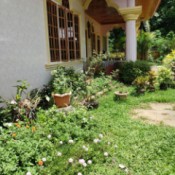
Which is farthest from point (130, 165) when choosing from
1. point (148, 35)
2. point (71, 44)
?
point (148, 35)

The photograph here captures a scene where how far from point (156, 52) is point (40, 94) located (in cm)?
1786

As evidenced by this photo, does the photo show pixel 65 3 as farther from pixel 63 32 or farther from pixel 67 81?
pixel 67 81

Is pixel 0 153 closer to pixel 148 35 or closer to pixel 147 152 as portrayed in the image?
pixel 147 152

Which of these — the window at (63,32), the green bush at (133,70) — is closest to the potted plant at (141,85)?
the green bush at (133,70)

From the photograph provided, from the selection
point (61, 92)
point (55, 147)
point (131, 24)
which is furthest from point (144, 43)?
point (55, 147)

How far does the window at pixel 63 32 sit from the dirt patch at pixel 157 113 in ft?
9.61

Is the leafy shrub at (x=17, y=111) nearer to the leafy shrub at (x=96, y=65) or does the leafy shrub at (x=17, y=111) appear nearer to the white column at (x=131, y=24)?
the leafy shrub at (x=96, y=65)

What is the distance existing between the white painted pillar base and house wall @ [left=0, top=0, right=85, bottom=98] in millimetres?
3986

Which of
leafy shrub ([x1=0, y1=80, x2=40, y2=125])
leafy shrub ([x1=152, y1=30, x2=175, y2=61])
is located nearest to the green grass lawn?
leafy shrub ([x1=0, y1=80, x2=40, y2=125])

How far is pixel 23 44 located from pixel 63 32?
257 cm

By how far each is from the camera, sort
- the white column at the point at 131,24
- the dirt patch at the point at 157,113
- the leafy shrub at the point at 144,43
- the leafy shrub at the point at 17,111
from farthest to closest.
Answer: the leafy shrub at the point at 144,43 < the white column at the point at 131,24 < the dirt patch at the point at 157,113 < the leafy shrub at the point at 17,111

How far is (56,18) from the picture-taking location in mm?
6902

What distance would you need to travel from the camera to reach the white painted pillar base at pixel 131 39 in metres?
8.90

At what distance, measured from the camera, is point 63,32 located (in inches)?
294
